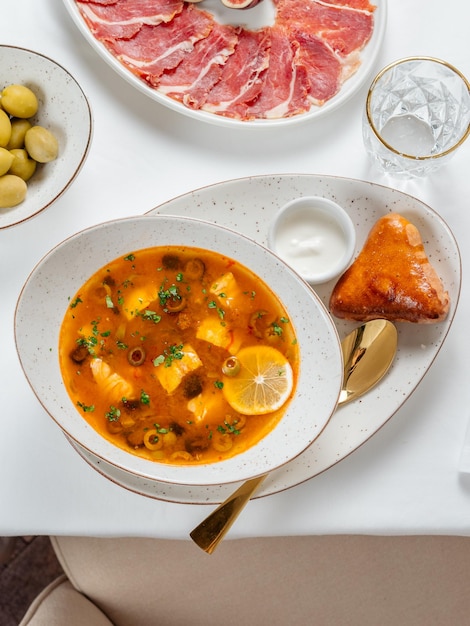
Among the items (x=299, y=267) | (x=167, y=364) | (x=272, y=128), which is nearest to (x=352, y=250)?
(x=299, y=267)

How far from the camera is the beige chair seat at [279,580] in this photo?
2000mm

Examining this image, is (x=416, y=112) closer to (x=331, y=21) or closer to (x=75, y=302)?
(x=331, y=21)

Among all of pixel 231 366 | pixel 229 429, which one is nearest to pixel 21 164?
pixel 231 366

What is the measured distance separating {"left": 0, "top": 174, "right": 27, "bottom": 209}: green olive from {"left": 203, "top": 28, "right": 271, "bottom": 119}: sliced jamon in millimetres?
502

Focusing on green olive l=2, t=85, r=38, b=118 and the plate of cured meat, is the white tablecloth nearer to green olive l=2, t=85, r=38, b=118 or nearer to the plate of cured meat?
the plate of cured meat

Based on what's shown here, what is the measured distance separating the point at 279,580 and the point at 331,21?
1.55 meters

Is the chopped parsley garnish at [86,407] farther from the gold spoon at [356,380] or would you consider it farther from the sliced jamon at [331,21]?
the sliced jamon at [331,21]

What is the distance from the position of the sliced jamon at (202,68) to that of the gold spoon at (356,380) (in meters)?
0.73

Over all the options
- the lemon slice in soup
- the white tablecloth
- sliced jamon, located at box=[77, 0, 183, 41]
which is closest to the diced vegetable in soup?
the lemon slice in soup

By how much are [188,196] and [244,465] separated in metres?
0.65

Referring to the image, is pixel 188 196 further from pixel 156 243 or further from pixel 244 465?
pixel 244 465

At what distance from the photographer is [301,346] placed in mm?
1594

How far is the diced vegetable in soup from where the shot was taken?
1.62 metres

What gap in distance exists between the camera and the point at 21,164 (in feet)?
5.61
